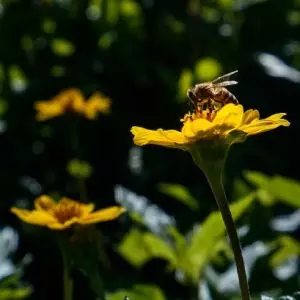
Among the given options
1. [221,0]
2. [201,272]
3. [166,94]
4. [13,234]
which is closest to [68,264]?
[201,272]

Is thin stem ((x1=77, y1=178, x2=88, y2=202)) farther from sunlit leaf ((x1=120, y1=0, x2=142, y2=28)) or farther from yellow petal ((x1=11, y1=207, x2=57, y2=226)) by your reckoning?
yellow petal ((x1=11, y1=207, x2=57, y2=226))

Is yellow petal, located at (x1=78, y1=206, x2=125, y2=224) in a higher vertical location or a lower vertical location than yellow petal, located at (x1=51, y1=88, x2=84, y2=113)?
higher

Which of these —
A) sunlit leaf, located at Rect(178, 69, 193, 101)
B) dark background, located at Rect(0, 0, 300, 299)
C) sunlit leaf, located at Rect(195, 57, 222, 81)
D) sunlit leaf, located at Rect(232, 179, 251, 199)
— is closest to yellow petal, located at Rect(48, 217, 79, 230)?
sunlit leaf, located at Rect(232, 179, 251, 199)

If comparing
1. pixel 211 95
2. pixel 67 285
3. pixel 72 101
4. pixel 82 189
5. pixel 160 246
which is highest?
Answer: pixel 211 95

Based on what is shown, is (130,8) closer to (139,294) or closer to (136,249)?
(136,249)

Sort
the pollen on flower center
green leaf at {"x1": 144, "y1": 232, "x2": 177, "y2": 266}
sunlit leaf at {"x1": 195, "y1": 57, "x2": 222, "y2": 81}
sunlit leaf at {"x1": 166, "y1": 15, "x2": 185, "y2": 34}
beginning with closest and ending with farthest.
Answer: the pollen on flower center, green leaf at {"x1": 144, "y1": 232, "x2": 177, "y2": 266}, sunlit leaf at {"x1": 195, "y1": 57, "x2": 222, "y2": 81}, sunlit leaf at {"x1": 166, "y1": 15, "x2": 185, "y2": 34}

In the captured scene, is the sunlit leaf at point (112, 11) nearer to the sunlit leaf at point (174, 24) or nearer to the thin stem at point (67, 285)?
the sunlit leaf at point (174, 24)

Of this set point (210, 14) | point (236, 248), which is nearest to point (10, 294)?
point (236, 248)
